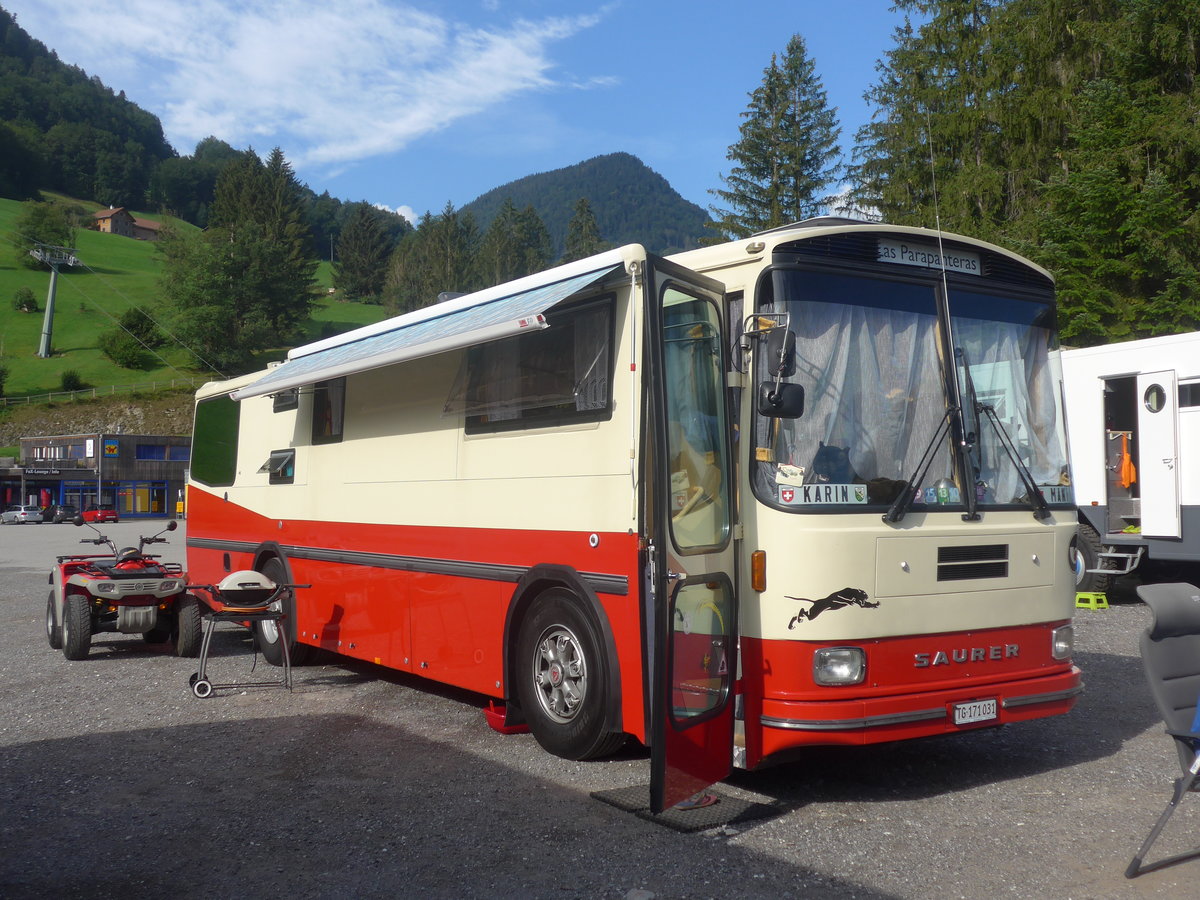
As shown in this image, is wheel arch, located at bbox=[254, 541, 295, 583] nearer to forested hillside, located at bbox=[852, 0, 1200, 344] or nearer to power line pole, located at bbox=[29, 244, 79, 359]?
forested hillside, located at bbox=[852, 0, 1200, 344]

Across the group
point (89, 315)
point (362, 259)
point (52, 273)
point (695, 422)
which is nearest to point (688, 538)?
point (695, 422)

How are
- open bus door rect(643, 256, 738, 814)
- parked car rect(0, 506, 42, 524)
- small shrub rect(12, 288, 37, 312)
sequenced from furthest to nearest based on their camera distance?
small shrub rect(12, 288, 37, 312), parked car rect(0, 506, 42, 524), open bus door rect(643, 256, 738, 814)

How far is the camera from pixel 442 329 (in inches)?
300

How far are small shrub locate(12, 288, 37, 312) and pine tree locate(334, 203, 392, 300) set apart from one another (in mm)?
35708

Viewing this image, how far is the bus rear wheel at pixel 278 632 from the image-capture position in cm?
1064

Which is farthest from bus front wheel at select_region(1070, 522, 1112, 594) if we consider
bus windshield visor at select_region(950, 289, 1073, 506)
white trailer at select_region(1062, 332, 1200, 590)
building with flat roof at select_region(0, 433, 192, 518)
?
building with flat roof at select_region(0, 433, 192, 518)

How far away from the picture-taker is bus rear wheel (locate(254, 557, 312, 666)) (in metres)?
10.6

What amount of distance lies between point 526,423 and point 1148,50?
2409 centimetres

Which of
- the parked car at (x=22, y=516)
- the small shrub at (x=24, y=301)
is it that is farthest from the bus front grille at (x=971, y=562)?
the small shrub at (x=24, y=301)

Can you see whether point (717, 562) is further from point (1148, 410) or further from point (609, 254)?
point (1148, 410)

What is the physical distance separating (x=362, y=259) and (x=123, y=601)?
390 ft

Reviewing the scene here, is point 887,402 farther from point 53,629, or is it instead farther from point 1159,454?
point 53,629

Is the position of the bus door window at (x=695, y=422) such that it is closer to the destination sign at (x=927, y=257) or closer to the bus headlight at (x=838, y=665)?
the bus headlight at (x=838, y=665)

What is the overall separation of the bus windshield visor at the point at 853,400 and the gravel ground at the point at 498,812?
1.69 m
